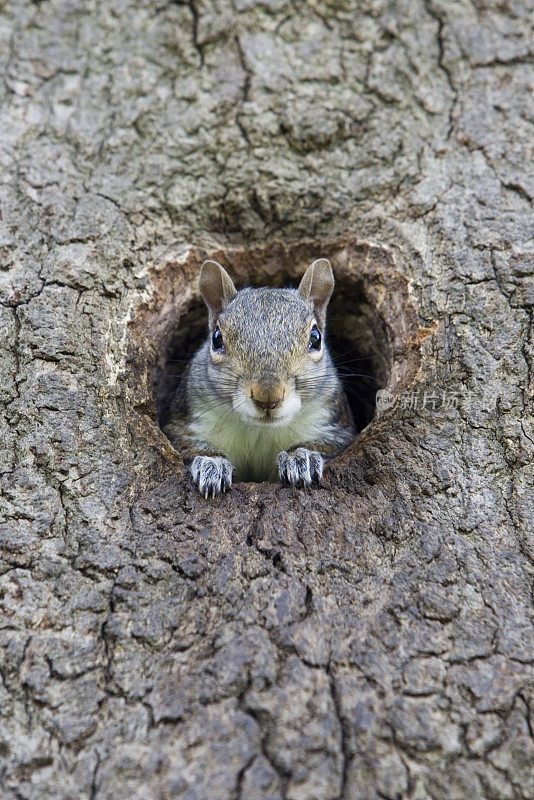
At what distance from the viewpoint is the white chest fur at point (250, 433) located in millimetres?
3092

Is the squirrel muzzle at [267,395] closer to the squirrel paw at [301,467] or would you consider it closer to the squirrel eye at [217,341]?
the squirrel paw at [301,467]

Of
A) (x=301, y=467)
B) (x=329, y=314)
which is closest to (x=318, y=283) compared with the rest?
(x=329, y=314)

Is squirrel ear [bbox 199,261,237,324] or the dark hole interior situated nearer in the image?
squirrel ear [bbox 199,261,237,324]

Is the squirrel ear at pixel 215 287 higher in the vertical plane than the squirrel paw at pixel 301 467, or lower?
higher

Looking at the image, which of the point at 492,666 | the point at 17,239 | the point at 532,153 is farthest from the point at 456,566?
the point at 17,239

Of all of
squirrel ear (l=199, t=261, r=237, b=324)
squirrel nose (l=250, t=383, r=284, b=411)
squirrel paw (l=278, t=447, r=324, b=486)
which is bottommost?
squirrel paw (l=278, t=447, r=324, b=486)

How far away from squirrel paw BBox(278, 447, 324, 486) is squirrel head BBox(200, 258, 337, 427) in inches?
7.0

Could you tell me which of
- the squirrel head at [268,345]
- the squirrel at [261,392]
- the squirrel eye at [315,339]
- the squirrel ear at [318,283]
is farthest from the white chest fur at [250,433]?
the squirrel ear at [318,283]

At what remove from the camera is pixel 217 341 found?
296 centimetres

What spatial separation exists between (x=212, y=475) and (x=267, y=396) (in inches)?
15.4

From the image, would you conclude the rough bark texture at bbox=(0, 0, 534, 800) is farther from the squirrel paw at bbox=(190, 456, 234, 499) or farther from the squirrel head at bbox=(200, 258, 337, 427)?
the squirrel head at bbox=(200, 258, 337, 427)

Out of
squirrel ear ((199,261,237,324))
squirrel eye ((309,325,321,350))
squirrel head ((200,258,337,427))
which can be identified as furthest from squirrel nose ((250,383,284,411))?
squirrel ear ((199,261,237,324))

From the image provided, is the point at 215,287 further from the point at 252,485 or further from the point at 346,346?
the point at 346,346

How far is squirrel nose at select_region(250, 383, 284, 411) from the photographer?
8.10 ft
